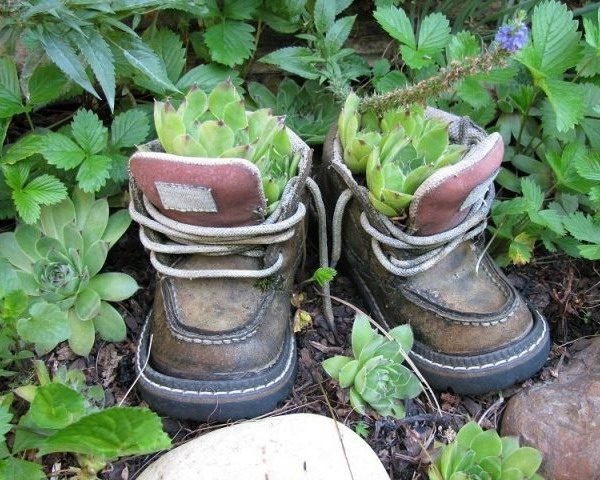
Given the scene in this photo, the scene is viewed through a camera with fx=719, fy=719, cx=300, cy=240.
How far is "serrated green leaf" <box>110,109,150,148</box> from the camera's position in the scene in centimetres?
149

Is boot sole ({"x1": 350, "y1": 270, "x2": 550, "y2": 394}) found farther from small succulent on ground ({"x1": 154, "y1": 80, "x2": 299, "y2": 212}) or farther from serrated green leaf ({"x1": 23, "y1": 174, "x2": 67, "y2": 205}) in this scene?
serrated green leaf ({"x1": 23, "y1": 174, "x2": 67, "y2": 205})

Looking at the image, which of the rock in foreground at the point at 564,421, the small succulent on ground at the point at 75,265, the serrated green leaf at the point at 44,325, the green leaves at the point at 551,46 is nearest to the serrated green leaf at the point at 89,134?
the small succulent on ground at the point at 75,265

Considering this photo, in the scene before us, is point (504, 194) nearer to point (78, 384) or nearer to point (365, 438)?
point (365, 438)

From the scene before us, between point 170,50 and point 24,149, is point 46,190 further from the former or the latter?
point 170,50

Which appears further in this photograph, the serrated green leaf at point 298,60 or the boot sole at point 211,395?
the serrated green leaf at point 298,60

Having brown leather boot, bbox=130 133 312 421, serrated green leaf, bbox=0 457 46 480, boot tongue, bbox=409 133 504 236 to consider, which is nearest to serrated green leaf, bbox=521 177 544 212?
boot tongue, bbox=409 133 504 236

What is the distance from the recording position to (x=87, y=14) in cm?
133

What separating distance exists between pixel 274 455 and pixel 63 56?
2.62 feet

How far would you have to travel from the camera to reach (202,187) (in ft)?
4.05

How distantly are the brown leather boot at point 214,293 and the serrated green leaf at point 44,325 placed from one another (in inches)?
7.7

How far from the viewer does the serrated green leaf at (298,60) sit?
1.65 meters

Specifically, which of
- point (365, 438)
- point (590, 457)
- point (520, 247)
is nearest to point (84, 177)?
point (365, 438)

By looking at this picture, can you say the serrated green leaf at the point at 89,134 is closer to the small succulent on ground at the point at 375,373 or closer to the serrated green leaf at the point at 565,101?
the small succulent on ground at the point at 375,373

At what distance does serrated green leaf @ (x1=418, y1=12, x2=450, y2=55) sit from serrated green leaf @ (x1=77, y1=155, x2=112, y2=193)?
724mm
